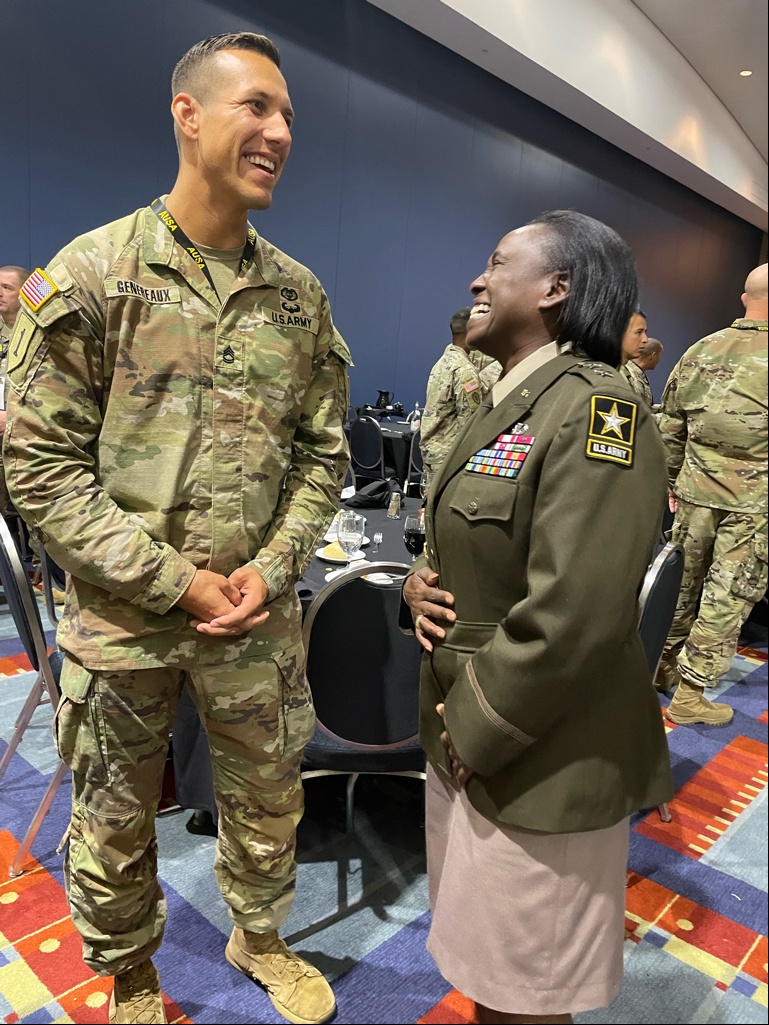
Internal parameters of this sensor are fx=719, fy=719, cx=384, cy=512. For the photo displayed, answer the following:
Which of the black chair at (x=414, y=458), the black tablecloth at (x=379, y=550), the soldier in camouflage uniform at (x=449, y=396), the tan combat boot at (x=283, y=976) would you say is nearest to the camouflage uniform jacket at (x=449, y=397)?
the soldier in camouflage uniform at (x=449, y=396)

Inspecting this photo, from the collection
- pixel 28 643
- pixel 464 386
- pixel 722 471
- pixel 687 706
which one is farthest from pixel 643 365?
pixel 464 386

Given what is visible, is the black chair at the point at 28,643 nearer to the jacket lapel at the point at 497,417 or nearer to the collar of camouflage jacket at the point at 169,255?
the collar of camouflage jacket at the point at 169,255

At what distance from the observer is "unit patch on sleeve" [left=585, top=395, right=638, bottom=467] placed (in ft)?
2.65

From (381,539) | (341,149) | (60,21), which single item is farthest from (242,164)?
(341,149)

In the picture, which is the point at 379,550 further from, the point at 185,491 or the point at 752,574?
the point at 752,574

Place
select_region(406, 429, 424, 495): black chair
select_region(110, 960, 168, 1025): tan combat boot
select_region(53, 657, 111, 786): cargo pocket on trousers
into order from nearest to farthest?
select_region(53, 657, 111, 786): cargo pocket on trousers
select_region(110, 960, 168, 1025): tan combat boot
select_region(406, 429, 424, 495): black chair

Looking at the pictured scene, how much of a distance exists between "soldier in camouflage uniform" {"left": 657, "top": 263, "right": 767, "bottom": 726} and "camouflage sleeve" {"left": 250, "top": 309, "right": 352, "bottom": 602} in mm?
662

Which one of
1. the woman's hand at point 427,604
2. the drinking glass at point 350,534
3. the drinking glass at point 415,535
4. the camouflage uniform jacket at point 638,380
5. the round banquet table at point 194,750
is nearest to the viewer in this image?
the camouflage uniform jacket at point 638,380

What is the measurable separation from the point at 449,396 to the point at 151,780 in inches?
115

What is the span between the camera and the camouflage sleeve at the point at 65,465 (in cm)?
111

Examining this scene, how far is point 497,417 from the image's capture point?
0.94 meters

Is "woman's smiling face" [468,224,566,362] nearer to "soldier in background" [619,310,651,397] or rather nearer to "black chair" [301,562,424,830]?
"soldier in background" [619,310,651,397]

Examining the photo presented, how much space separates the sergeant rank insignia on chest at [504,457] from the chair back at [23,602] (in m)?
1.17

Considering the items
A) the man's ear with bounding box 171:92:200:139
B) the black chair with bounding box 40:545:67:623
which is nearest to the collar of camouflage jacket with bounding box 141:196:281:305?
the man's ear with bounding box 171:92:200:139
